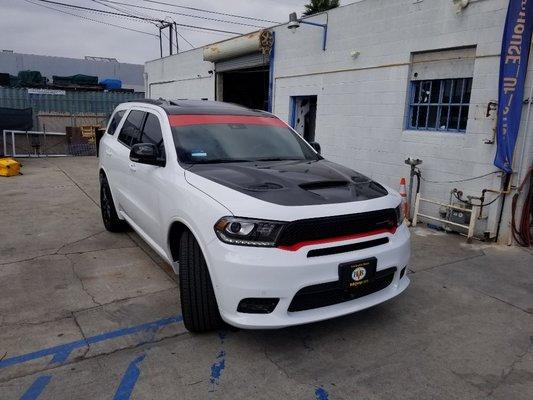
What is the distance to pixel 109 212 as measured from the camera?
6.11 m

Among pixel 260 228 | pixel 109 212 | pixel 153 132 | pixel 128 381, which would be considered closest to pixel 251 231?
pixel 260 228

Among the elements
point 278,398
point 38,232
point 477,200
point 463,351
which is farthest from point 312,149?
point 38,232

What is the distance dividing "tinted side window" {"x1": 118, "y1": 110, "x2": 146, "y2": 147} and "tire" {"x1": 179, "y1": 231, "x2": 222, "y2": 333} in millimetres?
2034

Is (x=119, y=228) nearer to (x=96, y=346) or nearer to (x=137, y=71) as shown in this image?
(x=96, y=346)

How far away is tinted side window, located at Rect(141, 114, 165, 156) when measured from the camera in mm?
4209

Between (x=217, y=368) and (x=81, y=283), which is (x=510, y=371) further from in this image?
(x=81, y=283)

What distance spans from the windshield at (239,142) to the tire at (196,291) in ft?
2.93

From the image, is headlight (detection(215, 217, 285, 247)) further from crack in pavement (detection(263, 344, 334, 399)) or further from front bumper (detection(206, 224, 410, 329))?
crack in pavement (detection(263, 344, 334, 399))

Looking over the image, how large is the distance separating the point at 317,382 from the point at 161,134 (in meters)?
2.65

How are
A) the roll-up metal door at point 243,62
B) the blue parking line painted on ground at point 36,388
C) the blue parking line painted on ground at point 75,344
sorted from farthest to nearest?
the roll-up metal door at point 243,62
the blue parking line painted on ground at point 75,344
the blue parking line painted on ground at point 36,388

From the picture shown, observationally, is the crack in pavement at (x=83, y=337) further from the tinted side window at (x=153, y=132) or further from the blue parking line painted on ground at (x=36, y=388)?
the tinted side window at (x=153, y=132)

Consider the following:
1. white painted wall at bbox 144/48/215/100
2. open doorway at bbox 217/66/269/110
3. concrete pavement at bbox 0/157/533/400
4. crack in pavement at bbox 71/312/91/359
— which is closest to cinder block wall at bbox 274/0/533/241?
concrete pavement at bbox 0/157/533/400

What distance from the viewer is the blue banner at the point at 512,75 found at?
5688 millimetres

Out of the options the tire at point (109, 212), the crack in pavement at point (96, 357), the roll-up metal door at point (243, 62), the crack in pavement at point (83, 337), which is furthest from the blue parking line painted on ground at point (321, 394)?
the roll-up metal door at point (243, 62)
